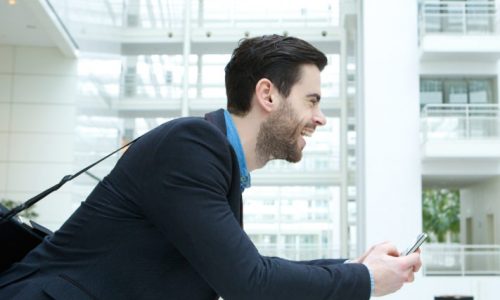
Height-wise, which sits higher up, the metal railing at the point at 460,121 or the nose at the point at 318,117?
the metal railing at the point at 460,121

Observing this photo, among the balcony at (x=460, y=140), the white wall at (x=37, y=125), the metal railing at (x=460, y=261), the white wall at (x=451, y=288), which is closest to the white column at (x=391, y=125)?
the balcony at (x=460, y=140)

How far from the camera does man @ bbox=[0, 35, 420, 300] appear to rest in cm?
89

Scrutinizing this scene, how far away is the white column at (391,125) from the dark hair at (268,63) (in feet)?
51.9

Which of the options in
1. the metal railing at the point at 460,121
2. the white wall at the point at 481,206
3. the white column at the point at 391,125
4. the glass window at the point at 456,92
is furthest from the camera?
the white wall at the point at 481,206

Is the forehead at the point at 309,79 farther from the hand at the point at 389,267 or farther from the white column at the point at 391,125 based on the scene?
the white column at the point at 391,125

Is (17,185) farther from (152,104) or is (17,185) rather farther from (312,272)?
(312,272)

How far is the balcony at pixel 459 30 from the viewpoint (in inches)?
623

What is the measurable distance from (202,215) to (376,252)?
0.24 meters

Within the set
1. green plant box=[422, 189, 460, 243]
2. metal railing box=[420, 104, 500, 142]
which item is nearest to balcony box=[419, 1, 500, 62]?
metal railing box=[420, 104, 500, 142]

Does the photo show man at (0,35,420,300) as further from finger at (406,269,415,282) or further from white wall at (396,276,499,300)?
white wall at (396,276,499,300)

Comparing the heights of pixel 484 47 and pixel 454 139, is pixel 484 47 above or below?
above

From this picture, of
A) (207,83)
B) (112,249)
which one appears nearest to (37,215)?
(207,83)

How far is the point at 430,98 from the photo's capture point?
54.5ft

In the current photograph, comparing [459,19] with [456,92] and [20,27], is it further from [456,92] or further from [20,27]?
[20,27]
